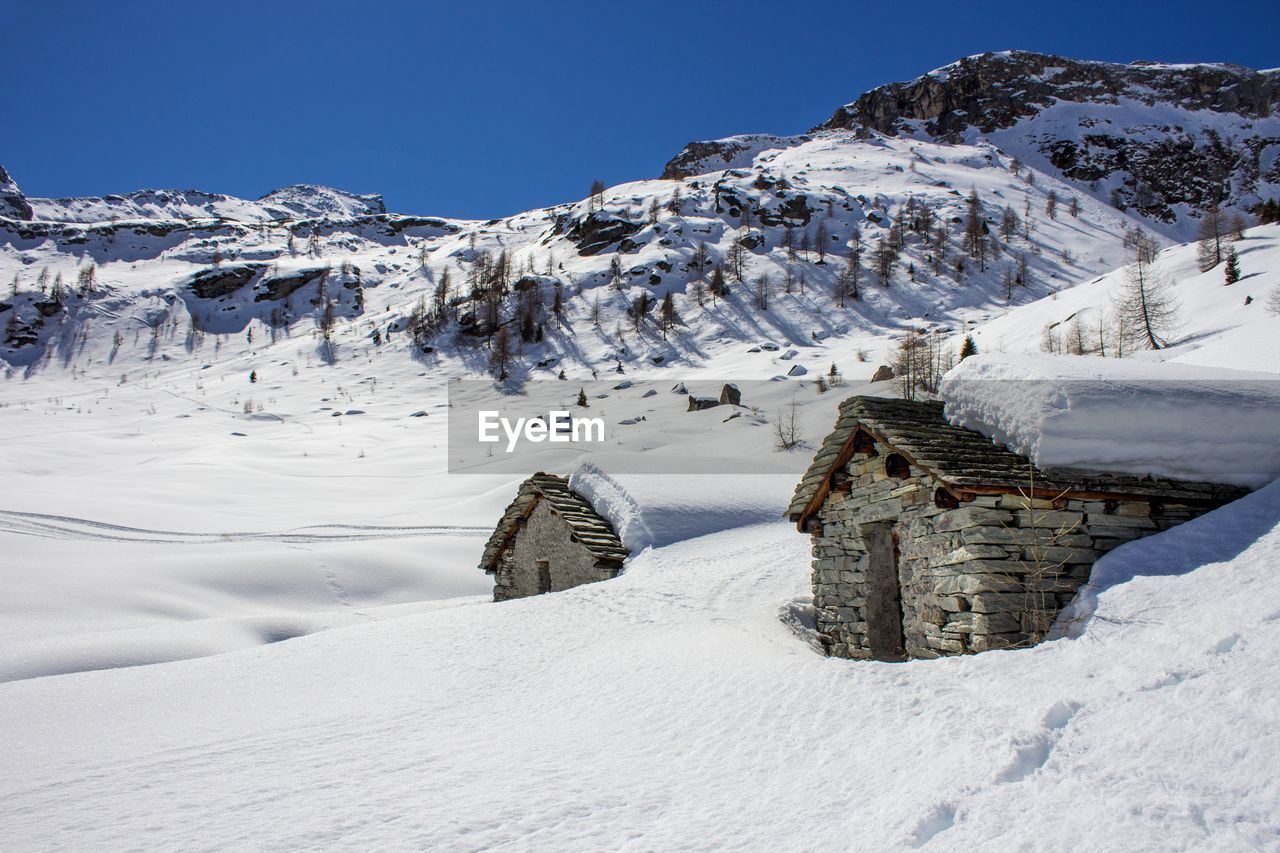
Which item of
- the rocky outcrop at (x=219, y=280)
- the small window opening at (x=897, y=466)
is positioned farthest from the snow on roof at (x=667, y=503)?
the rocky outcrop at (x=219, y=280)

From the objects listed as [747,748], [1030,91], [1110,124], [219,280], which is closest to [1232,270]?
[747,748]

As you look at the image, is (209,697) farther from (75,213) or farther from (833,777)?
(75,213)

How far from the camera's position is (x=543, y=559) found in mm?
12516

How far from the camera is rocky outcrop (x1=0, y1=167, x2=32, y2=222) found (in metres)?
112

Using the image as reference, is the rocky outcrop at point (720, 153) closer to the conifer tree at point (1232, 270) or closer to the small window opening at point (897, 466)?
the conifer tree at point (1232, 270)

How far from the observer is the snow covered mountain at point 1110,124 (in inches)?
3206

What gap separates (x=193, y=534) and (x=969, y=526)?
1975 centimetres

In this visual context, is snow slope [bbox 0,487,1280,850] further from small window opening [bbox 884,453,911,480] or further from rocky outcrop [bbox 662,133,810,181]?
rocky outcrop [bbox 662,133,810,181]

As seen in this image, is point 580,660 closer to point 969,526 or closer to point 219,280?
point 969,526

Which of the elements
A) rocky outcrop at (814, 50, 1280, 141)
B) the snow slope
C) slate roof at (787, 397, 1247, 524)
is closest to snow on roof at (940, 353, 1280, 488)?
slate roof at (787, 397, 1247, 524)

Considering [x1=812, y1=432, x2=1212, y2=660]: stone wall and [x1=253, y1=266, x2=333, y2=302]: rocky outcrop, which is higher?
[x1=253, y1=266, x2=333, y2=302]: rocky outcrop

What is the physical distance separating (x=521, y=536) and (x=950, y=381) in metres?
8.25

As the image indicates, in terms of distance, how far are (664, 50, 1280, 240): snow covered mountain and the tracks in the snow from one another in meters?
78.9

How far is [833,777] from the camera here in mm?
3996
